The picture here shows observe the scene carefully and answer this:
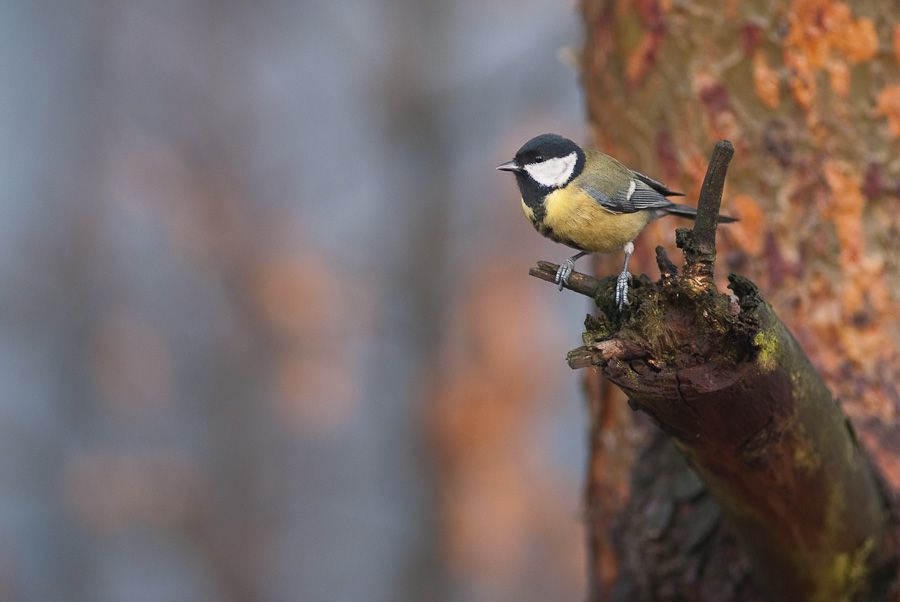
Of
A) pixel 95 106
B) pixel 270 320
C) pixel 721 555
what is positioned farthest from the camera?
pixel 95 106

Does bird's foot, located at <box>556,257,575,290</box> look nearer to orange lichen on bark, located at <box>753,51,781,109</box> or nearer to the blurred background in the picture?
orange lichen on bark, located at <box>753,51,781,109</box>

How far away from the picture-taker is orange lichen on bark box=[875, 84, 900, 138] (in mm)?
2660

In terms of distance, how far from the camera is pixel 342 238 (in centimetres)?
721

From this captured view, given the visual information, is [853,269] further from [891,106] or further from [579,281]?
[579,281]

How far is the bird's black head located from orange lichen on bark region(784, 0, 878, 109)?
665mm

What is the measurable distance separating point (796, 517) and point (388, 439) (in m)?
5.35

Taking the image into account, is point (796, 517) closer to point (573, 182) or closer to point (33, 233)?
point (573, 182)

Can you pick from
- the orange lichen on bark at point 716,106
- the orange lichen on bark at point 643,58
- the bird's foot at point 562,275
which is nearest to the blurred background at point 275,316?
the orange lichen on bark at point 643,58

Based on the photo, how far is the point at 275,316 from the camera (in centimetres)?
677

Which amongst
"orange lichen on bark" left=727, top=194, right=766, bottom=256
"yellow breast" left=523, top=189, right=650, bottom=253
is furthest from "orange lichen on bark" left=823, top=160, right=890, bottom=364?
"yellow breast" left=523, top=189, right=650, bottom=253

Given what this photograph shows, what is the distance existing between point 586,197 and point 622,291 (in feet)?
2.83

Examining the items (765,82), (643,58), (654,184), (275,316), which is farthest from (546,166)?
(275,316)

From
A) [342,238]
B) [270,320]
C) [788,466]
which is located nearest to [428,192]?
[342,238]

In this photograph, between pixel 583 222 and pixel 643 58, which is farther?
pixel 643 58
